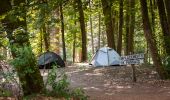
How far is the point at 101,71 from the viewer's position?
1744 centimetres

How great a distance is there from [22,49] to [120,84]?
5.04m

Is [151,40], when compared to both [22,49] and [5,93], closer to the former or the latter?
[22,49]

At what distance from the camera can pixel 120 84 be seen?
1346 cm

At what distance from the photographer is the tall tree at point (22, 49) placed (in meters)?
9.62

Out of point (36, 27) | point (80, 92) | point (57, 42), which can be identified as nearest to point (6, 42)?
point (36, 27)

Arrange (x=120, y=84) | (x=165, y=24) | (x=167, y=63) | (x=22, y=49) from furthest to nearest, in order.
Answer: (x=165, y=24), (x=167, y=63), (x=120, y=84), (x=22, y=49)

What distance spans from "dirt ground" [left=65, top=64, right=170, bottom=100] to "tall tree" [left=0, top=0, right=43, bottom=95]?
5.86 feet

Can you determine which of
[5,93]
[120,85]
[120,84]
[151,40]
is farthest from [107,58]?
[5,93]

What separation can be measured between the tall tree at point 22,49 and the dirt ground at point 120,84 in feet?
5.86

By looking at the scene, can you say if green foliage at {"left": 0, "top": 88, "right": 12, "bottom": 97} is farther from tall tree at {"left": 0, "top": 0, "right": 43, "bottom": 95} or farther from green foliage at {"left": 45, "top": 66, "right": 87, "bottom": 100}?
green foliage at {"left": 45, "top": 66, "right": 87, "bottom": 100}

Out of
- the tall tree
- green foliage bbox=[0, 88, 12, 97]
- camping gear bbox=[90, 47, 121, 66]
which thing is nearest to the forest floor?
green foliage bbox=[0, 88, 12, 97]

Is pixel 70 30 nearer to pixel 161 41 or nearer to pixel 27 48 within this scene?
pixel 161 41

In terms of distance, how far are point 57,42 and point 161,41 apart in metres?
18.5

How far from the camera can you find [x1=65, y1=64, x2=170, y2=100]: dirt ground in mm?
11219
